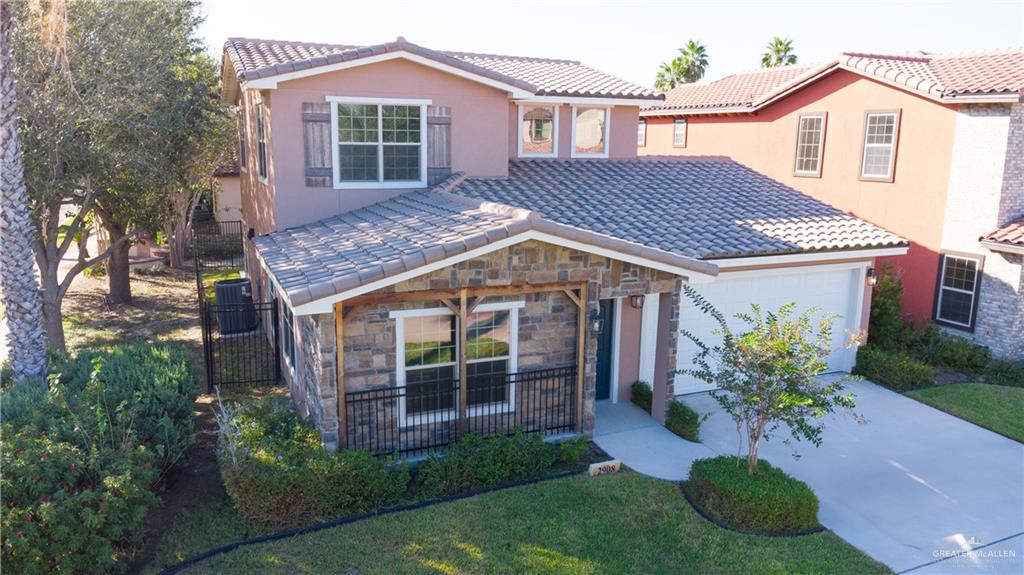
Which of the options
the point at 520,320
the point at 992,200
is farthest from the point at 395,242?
the point at 992,200

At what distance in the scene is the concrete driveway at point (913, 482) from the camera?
8.09m

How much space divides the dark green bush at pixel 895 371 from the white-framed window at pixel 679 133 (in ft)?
40.3

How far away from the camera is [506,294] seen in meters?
9.81

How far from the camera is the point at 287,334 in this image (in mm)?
12797

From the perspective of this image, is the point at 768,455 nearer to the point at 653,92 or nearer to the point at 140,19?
the point at 653,92

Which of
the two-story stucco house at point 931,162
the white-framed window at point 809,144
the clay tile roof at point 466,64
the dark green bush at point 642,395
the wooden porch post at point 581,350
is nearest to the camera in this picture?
the wooden porch post at point 581,350

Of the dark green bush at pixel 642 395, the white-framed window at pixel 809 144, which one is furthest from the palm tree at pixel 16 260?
A: the white-framed window at pixel 809 144

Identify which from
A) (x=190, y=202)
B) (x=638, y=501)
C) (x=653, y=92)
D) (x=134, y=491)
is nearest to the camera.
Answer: (x=134, y=491)

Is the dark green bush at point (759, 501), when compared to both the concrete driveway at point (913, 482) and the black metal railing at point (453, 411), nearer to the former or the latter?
the concrete driveway at point (913, 482)

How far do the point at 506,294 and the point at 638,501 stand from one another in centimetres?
316

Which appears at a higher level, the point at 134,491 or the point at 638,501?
the point at 134,491

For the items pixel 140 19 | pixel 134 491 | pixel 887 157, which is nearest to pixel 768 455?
pixel 134 491

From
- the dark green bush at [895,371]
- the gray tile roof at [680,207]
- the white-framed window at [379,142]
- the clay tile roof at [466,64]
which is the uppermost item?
the clay tile roof at [466,64]

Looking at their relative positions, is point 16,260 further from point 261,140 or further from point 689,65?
point 689,65
